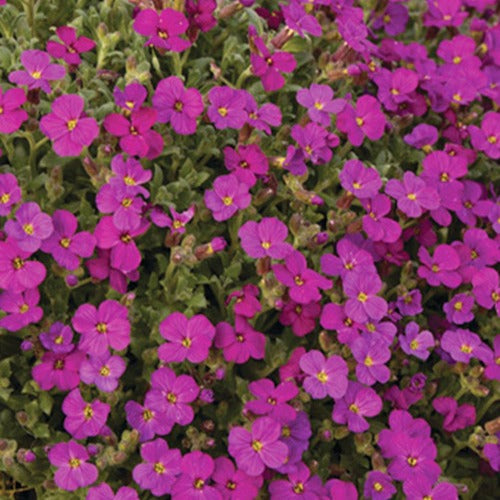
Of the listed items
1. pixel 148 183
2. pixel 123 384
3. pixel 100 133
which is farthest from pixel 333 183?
pixel 123 384

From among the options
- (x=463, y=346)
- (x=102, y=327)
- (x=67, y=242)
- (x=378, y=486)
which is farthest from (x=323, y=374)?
(x=67, y=242)

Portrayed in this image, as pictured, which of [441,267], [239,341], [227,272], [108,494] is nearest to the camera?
[108,494]

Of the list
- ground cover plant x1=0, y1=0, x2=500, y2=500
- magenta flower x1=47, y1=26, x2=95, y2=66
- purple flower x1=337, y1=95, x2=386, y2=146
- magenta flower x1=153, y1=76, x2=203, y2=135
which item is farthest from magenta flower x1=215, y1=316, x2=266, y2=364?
magenta flower x1=47, y1=26, x2=95, y2=66

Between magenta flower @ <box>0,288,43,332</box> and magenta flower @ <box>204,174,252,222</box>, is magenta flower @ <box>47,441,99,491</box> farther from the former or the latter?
magenta flower @ <box>204,174,252,222</box>

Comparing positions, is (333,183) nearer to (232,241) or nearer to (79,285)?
(232,241)

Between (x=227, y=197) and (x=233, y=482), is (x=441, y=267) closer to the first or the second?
(x=227, y=197)
